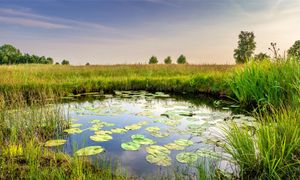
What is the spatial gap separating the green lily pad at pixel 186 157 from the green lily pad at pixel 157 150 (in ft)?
0.87

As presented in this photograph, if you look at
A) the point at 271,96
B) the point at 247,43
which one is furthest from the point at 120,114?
the point at 247,43

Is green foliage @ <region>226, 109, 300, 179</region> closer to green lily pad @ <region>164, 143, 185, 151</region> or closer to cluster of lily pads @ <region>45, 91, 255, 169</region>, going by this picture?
cluster of lily pads @ <region>45, 91, 255, 169</region>

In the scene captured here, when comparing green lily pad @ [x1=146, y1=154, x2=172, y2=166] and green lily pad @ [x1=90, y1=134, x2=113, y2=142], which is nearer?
green lily pad @ [x1=146, y1=154, x2=172, y2=166]

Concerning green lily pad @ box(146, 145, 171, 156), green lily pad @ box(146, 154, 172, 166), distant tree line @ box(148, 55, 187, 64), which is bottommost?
green lily pad @ box(146, 154, 172, 166)

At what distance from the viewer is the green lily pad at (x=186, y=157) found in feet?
11.3

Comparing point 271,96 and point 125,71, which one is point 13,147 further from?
point 125,71

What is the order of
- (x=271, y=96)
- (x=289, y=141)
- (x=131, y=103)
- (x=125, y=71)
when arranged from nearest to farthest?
(x=289, y=141), (x=271, y=96), (x=131, y=103), (x=125, y=71)

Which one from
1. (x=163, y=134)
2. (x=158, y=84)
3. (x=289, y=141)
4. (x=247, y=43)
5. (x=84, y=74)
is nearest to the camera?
(x=289, y=141)

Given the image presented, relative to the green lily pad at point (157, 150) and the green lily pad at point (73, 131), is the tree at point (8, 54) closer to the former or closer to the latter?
the green lily pad at point (73, 131)

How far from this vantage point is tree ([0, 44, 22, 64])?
138ft

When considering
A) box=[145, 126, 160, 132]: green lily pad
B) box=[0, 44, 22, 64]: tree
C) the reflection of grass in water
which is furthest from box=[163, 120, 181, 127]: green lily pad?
box=[0, 44, 22, 64]: tree

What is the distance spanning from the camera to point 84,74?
13.4 metres

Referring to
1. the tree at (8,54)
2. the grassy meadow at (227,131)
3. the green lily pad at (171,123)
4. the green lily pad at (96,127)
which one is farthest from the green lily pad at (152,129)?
the tree at (8,54)

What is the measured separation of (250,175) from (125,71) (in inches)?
477
